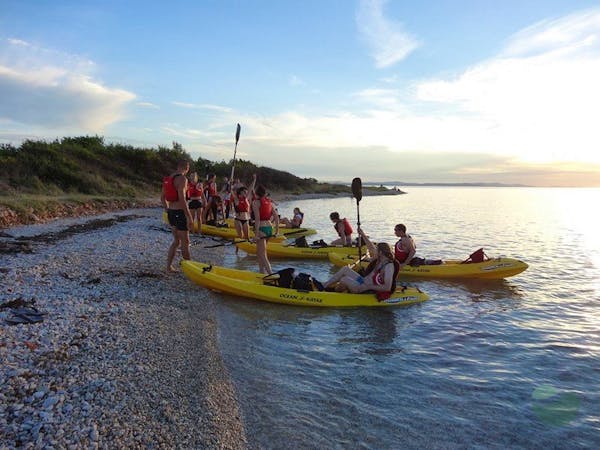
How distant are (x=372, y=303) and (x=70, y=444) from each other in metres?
6.27

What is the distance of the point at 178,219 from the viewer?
877cm

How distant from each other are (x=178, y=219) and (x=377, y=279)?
4.18 meters

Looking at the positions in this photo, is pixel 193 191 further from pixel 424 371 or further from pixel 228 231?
pixel 424 371

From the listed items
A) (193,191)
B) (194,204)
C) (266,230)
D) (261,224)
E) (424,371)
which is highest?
(193,191)

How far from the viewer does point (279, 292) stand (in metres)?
8.53

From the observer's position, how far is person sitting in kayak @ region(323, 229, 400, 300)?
8758 millimetres

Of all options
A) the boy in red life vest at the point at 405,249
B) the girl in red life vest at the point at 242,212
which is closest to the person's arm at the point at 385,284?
the boy in red life vest at the point at 405,249

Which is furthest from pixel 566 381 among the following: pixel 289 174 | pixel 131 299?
pixel 289 174

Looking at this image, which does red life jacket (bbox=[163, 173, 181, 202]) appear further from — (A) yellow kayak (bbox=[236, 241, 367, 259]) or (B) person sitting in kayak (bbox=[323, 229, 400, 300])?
(A) yellow kayak (bbox=[236, 241, 367, 259])

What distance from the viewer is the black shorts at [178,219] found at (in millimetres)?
8695

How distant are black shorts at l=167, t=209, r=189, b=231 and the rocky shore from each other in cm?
116

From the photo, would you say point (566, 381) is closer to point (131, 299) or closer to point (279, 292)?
point (279, 292)

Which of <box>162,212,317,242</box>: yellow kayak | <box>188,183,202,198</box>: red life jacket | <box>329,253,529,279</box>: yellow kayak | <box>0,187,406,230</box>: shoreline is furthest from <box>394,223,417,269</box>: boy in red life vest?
<box>0,187,406,230</box>: shoreline

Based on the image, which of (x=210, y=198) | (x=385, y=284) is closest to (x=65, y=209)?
(x=210, y=198)
